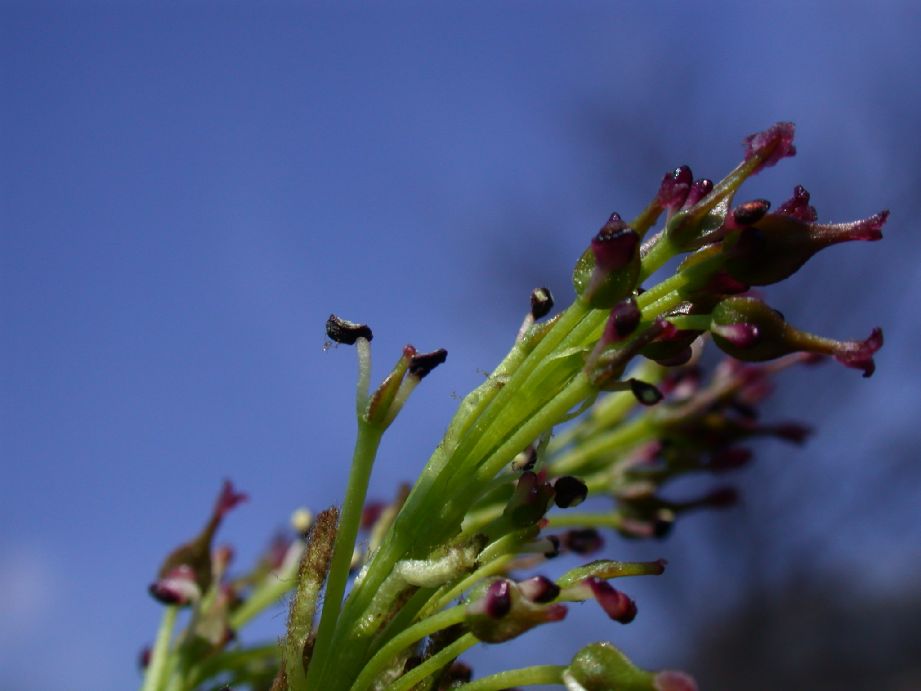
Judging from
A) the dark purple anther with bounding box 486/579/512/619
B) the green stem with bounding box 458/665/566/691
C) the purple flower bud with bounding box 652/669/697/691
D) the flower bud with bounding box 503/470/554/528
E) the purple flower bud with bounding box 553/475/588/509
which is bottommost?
the purple flower bud with bounding box 652/669/697/691

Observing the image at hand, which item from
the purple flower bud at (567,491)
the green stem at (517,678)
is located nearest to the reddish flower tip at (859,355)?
the purple flower bud at (567,491)

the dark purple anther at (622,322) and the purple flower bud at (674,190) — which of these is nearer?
the dark purple anther at (622,322)

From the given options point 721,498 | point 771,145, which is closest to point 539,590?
point 771,145

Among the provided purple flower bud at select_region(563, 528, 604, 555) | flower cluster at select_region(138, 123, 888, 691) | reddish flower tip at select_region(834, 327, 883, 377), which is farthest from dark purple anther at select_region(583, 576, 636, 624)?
purple flower bud at select_region(563, 528, 604, 555)

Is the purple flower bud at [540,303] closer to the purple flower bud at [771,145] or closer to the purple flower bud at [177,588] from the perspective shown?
the purple flower bud at [771,145]

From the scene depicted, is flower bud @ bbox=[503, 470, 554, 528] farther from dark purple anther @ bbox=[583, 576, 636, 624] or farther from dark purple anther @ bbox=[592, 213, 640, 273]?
dark purple anther @ bbox=[592, 213, 640, 273]
